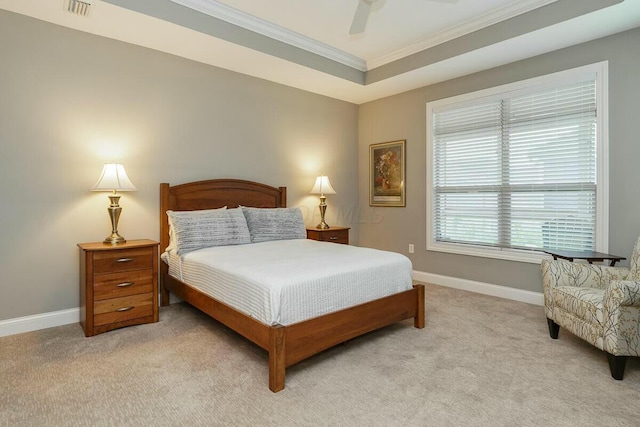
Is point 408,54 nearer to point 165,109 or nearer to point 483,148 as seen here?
point 483,148

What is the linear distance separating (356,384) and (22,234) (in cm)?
295

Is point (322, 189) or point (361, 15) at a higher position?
point (361, 15)

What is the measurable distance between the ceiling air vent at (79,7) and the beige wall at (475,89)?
3.69 meters

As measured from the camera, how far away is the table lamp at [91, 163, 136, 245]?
3.01 meters

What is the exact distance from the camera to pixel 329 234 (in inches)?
183

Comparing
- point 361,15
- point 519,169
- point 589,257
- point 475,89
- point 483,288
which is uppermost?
point 361,15

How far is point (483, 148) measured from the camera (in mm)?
4160

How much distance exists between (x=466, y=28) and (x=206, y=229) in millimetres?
3277

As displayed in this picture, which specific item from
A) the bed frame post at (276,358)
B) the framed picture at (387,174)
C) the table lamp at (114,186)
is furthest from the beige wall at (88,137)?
the bed frame post at (276,358)

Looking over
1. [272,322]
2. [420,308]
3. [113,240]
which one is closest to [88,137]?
[113,240]

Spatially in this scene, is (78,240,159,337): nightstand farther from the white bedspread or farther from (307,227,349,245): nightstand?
(307,227,349,245): nightstand

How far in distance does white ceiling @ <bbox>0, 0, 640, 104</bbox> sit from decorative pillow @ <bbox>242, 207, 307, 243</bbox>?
1.66 metres

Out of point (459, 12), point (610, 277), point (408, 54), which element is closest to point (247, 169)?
point (408, 54)

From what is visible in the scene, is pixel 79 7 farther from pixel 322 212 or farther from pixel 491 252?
pixel 491 252
